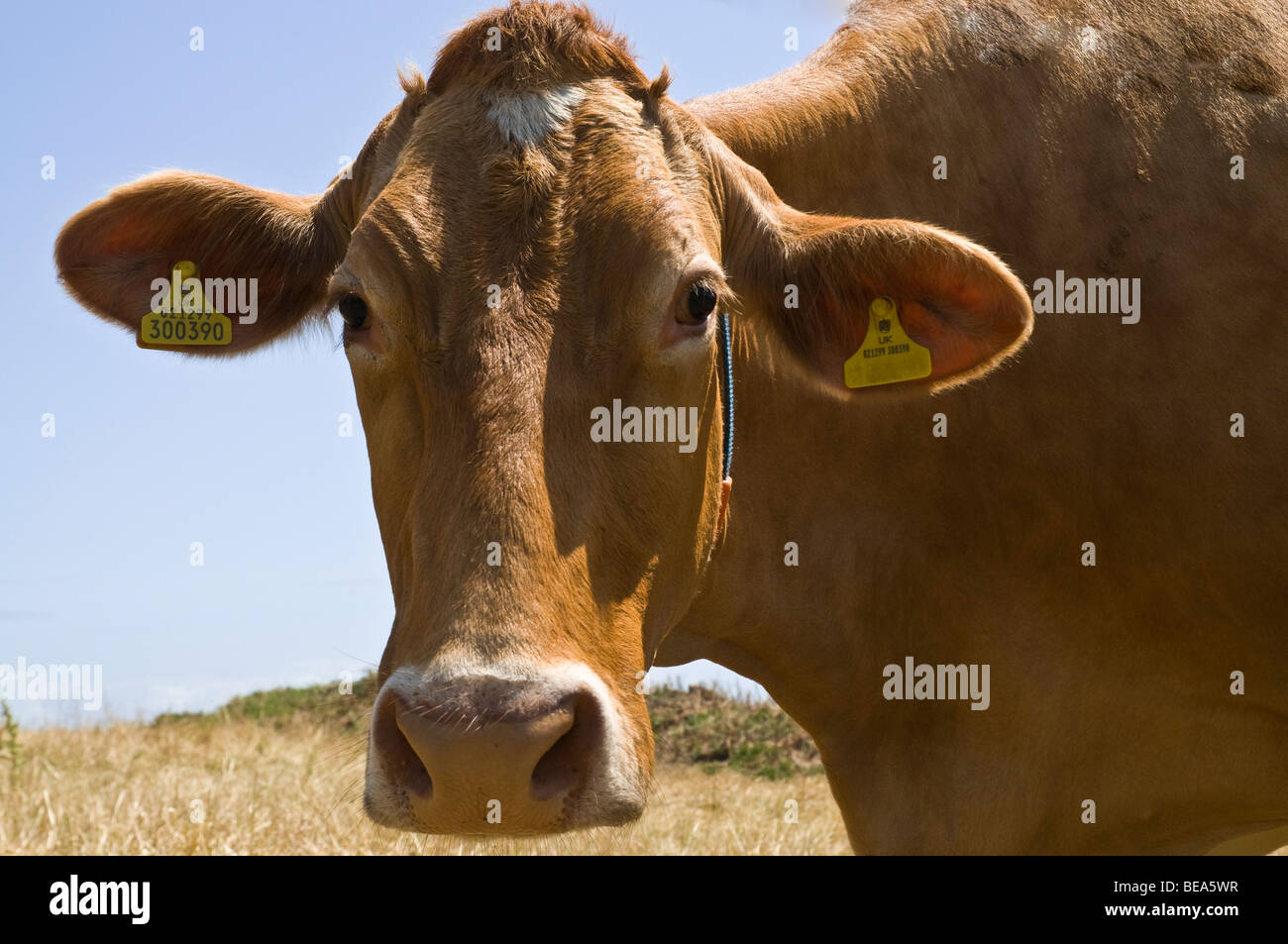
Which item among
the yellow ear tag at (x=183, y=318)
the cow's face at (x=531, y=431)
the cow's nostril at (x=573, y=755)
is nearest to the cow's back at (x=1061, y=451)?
the cow's face at (x=531, y=431)

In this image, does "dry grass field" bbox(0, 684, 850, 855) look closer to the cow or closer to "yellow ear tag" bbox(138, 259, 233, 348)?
the cow

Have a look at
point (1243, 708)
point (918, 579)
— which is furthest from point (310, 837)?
point (1243, 708)

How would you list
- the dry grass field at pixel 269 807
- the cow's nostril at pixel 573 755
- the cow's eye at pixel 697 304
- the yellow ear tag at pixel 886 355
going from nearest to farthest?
1. the cow's nostril at pixel 573 755
2. the cow's eye at pixel 697 304
3. the yellow ear tag at pixel 886 355
4. the dry grass field at pixel 269 807

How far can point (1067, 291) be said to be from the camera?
4.56 metres

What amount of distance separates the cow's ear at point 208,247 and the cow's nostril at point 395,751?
1.95 meters

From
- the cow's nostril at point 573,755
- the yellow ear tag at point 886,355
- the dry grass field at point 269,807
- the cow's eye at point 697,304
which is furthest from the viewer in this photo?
the dry grass field at point 269,807

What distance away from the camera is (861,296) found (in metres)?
4.13

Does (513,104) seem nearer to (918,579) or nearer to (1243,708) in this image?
(918,579)

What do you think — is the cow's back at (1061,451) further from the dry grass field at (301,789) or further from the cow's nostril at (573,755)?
the cow's nostril at (573,755)

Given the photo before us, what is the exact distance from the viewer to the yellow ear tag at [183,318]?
444 centimetres

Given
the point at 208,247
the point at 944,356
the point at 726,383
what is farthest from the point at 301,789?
the point at 944,356

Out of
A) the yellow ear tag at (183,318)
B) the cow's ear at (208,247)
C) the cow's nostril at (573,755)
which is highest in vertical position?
the cow's ear at (208,247)

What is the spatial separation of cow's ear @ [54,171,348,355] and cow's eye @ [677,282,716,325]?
1.32 metres

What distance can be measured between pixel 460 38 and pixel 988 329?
1.78 m
